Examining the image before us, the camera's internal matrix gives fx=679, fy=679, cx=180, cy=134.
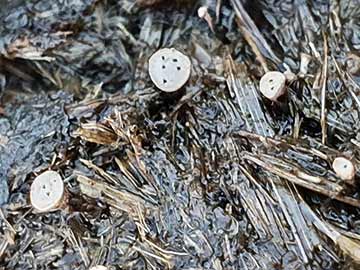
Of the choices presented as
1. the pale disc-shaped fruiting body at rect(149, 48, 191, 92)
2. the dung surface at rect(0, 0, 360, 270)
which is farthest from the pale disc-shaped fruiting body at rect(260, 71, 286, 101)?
the pale disc-shaped fruiting body at rect(149, 48, 191, 92)

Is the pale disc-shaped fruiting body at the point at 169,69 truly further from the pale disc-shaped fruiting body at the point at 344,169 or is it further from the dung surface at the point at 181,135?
the pale disc-shaped fruiting body at the point at 344,169

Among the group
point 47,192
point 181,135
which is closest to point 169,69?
point 181,135

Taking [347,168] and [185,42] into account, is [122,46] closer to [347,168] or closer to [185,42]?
[185,42]

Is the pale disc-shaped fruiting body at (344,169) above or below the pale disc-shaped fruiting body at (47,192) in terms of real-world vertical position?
above

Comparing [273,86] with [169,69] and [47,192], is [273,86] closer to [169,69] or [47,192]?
[169,69]

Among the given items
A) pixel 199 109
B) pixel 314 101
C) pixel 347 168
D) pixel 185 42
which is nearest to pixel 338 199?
pixel 347 168

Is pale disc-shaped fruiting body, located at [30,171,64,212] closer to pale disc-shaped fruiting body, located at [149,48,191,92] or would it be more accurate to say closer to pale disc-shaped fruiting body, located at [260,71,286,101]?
pale disc-shaped fruiting body, located at [149,48,191,92]

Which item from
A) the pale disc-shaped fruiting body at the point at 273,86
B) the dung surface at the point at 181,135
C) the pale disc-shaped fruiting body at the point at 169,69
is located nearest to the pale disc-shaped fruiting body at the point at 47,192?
the dung surface at the point at 181,135
